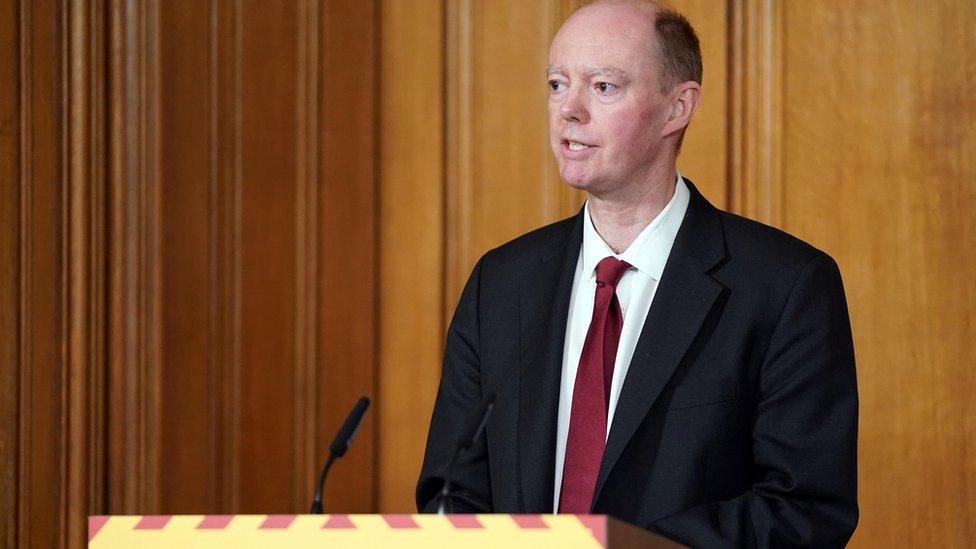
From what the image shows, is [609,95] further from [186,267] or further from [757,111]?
[186,267]

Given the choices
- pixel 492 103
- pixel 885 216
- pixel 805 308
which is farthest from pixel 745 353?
pixel 492 103

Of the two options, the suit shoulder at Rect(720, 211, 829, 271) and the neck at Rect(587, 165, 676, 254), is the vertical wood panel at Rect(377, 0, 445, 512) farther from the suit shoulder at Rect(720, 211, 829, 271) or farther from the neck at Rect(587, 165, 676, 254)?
the suit shoulder at Rect(720, 211, 829, 271)

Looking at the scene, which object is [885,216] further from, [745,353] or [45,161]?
[45,161]

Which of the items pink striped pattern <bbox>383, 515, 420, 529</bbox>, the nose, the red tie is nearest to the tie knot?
the red tie

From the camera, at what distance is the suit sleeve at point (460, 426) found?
2246mm

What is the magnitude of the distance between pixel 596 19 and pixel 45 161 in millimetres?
1266

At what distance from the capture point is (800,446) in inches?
80.2

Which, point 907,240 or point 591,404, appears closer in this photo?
point 591,404

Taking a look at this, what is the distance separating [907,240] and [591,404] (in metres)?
1.31

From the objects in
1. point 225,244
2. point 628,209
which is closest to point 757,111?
point 628,209

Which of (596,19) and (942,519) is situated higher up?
(596,19)

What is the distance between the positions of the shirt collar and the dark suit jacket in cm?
4

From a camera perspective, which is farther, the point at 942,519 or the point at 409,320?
the point at 409,320

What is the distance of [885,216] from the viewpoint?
3141mm
